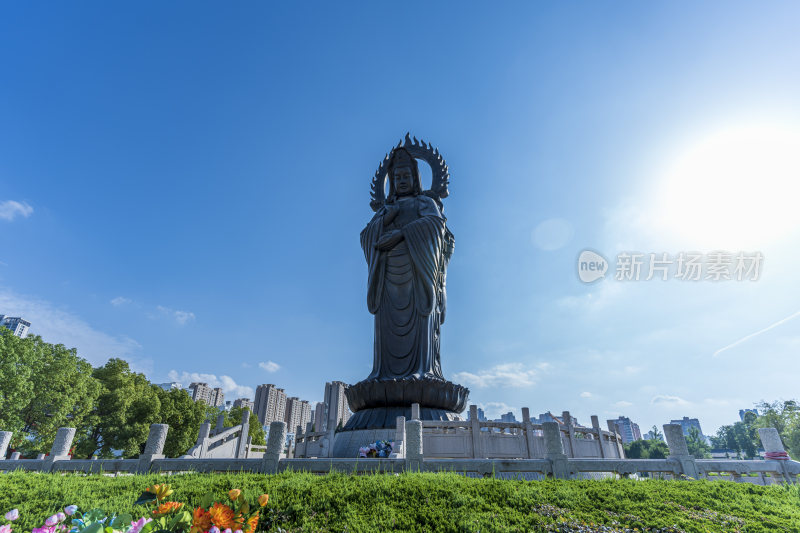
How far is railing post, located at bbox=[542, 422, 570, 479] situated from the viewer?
6.92 metres

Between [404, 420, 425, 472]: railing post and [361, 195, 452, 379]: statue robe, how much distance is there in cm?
585

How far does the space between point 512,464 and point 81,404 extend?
2332cm

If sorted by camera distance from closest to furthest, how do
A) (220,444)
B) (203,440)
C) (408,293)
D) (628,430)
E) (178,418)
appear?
1. (408,293)
2. (203,440)
3. (220,444)
4. (178,418)
5. (628,430)

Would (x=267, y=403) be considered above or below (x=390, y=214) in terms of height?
below

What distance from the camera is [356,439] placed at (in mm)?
11797

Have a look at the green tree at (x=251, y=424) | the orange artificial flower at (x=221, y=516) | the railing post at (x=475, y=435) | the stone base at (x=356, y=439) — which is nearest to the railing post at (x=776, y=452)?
the railing post at (x=475, y=435)

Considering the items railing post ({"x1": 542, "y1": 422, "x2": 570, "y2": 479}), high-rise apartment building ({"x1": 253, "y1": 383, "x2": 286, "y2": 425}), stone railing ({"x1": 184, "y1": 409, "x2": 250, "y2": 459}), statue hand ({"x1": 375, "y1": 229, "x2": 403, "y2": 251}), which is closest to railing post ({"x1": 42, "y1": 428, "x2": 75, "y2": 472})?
stone railing ({"x1": 184, "y1": 409, "x2": 250, "y2": 459})

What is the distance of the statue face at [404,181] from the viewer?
16.9m

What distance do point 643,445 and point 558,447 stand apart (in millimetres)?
47193

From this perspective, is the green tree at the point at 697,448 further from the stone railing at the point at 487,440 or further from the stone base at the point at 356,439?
the stone base at the point at 356,439

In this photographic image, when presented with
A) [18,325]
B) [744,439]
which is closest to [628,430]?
[744,439]

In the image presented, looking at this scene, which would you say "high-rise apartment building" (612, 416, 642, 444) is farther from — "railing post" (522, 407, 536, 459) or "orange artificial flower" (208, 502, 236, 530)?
"orange artificial flower" (208, 502, 236, 530)

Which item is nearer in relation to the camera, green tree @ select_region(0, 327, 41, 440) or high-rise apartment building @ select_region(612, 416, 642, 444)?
green tree @ select_region(0, 327, 41, 440)

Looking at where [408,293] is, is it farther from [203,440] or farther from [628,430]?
[628,430]
